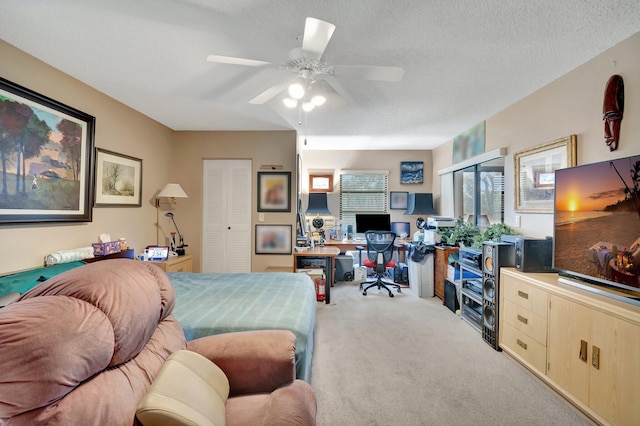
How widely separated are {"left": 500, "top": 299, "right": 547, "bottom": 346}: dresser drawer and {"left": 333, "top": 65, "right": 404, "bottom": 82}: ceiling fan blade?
7.30ft

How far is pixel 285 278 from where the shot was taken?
2.75 meters

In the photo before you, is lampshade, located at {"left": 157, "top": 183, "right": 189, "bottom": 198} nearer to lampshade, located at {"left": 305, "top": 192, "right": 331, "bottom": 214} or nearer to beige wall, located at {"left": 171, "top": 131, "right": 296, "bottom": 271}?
beige wall, located at {"left": 171, "top": 131, "right": 296, "bottom": 271}

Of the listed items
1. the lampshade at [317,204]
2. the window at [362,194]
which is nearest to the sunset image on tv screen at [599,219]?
the window at [362,194]

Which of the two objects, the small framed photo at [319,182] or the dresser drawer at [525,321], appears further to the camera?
the small framed photo at [319,182]

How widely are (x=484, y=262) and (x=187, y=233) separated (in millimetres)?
4182

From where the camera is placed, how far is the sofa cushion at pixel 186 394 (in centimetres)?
83

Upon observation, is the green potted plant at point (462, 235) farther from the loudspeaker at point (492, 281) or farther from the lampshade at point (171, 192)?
the lampshade at point (171, 192)

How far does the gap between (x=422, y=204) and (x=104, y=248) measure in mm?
4964

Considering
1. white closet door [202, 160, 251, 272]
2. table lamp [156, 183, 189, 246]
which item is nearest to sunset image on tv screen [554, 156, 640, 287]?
white closet door [202, 160, 251, 272]

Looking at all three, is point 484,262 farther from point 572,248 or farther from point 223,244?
point 223,244

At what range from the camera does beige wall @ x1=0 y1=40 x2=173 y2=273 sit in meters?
2.02

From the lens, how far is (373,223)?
498 centimetres

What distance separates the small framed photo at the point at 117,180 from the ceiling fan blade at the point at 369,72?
2.75m

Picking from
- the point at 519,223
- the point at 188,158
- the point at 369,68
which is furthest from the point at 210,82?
the point at 519,223
